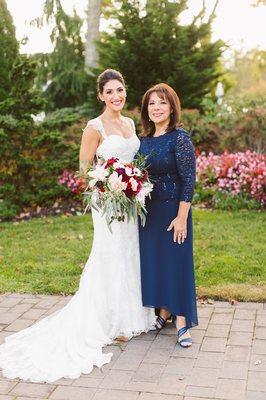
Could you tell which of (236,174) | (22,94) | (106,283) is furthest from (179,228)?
(22,94)

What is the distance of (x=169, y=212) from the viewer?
439 cm

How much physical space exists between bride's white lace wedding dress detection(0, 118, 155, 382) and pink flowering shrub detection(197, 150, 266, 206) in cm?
508

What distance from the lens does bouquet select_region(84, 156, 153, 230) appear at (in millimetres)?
4062

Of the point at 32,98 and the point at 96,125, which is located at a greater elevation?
the point at 32,98

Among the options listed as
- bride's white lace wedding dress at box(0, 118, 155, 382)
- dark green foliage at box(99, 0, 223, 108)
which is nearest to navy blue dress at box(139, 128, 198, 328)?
bride's white lace wedding dress at box(0, 118, 155, 382)

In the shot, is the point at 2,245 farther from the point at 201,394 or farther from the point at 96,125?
the point at 201,394

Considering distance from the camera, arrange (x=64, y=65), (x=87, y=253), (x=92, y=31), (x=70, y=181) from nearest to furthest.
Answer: (x=87, y=253) → (x=70, y=181) → (x=92, y=31) → (x=64, y=65)

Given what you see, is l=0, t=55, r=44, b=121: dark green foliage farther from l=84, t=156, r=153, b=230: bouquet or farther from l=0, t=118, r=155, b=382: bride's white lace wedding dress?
l=84, t=156, r=153, b=230: bouquet

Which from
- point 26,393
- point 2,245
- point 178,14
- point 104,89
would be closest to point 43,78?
point 178,14

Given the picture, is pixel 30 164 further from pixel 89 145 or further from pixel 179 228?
pixel 179 228

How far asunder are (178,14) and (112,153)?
10.0 m

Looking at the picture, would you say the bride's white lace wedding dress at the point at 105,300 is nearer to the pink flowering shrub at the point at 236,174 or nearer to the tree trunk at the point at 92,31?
the pink flowering shrub at the point at 236,174

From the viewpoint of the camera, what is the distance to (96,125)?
Answer: 4.46 meters

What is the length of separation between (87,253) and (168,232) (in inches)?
115
